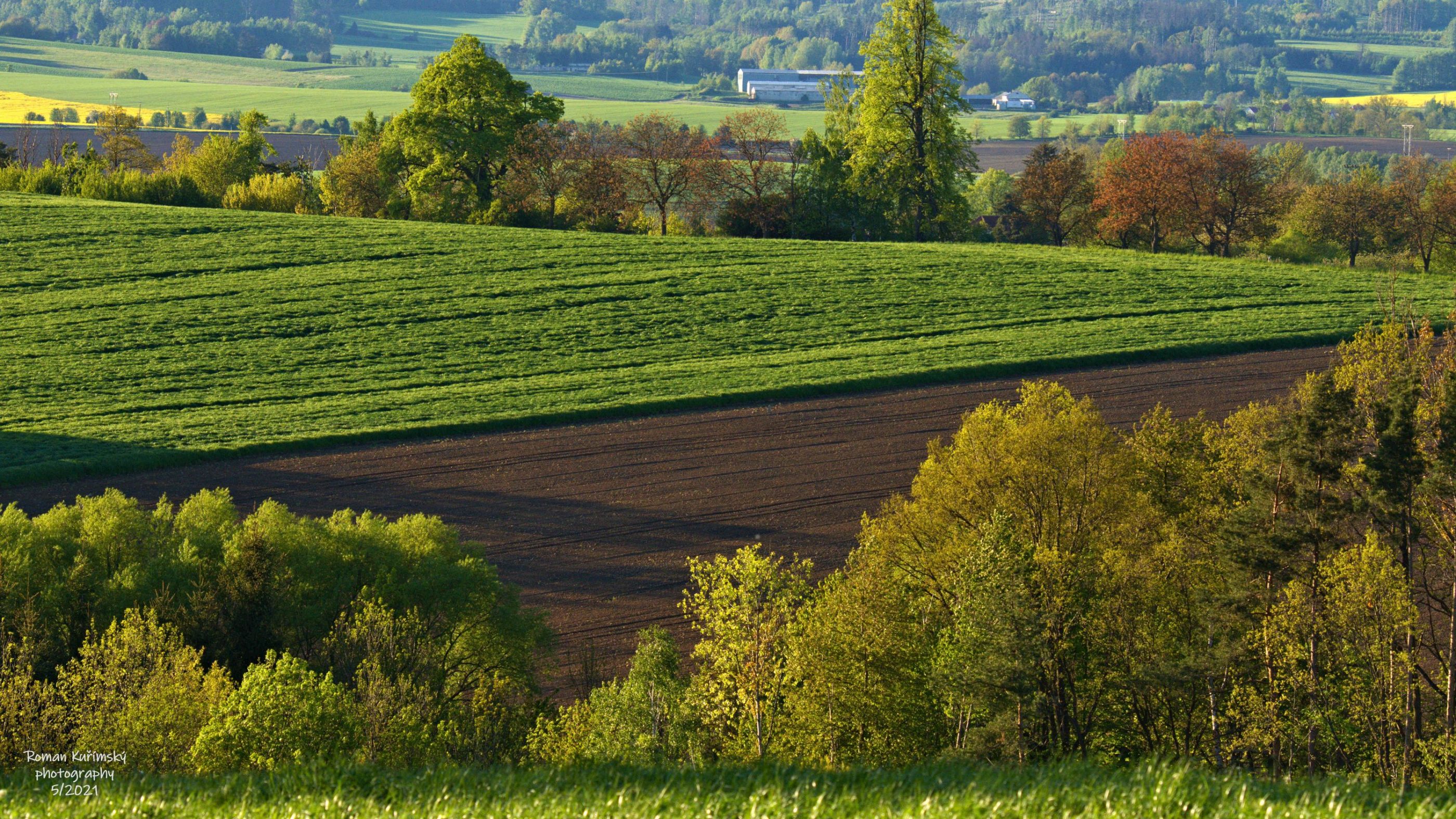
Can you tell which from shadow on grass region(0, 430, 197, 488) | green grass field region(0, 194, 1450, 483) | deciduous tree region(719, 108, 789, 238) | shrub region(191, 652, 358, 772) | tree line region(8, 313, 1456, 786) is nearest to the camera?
shrub region(191, 652, 358, 772)

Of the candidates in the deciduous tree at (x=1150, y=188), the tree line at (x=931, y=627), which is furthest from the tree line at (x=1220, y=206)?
the tree line at (x=931, y=627)

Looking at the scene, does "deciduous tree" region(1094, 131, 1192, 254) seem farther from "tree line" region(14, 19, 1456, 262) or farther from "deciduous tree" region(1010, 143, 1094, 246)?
"deciduous tree" region(1010, 143, 1094, 246)

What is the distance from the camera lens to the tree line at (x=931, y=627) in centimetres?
2147

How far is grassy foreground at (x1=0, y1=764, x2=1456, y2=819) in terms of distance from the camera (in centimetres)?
1030

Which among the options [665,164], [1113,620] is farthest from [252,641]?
[665,164]

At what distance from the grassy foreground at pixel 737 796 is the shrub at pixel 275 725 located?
7.07 meters

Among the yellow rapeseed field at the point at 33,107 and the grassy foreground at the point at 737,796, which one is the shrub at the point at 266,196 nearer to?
the grassy foreground at the point at 737,796

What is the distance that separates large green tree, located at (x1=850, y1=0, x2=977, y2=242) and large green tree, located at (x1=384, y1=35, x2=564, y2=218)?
18723 mm

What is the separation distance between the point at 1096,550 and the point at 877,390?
1921cm

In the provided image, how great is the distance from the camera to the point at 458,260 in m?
62.2

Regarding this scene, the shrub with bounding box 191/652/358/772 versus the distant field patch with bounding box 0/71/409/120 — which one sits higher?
the distant field patch with bounding box 0/71/409/120

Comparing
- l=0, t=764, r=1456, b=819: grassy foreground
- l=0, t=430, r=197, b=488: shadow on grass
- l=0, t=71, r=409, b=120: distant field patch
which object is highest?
l=0, t=71, r=409, b=120: distant field patch

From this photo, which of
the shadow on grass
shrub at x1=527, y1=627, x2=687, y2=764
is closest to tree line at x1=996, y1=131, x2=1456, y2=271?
the shadow on grass

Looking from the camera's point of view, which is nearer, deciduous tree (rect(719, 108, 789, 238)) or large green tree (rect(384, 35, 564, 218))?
large green tree (rect(384, 35, 564, 218))
